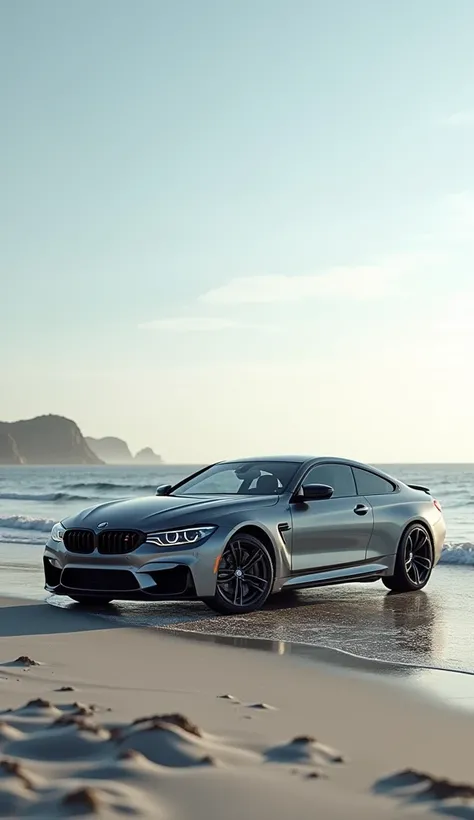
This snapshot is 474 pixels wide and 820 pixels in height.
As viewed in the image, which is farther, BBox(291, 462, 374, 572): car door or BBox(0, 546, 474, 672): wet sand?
BBox(291, 462, 374, 572): car door

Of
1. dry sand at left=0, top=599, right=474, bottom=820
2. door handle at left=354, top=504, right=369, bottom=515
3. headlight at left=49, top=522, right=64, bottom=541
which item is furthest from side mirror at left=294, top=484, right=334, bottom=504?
dry sand at left=0, top=599, right=474, bottom=820

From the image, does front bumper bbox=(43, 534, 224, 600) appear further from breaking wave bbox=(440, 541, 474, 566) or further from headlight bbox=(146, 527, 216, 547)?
breaking wave bbox=(440, 541, 474, 566)

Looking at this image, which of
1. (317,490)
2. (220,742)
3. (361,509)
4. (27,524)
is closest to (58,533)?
(317,490)

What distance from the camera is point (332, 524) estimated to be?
32.9ft

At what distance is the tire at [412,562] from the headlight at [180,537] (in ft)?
8.81

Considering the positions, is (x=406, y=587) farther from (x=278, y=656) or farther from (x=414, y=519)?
(x=278, y=656)

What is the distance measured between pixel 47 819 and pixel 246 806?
26.8 inches

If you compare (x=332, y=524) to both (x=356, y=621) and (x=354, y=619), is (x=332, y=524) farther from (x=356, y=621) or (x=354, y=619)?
(x=356, y=621)

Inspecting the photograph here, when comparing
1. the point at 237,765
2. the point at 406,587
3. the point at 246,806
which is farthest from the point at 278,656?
the point at 406,587

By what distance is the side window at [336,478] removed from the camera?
10.3 m

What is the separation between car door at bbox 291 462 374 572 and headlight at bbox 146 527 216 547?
3.34 feet

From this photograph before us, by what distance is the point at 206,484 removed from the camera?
1051 centimetres

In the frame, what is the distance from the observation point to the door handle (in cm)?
1038

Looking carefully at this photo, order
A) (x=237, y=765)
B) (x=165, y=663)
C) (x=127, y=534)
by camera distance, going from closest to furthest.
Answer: (x=237, y=765) < (x=165, y=663) < (x=127, y=534)
